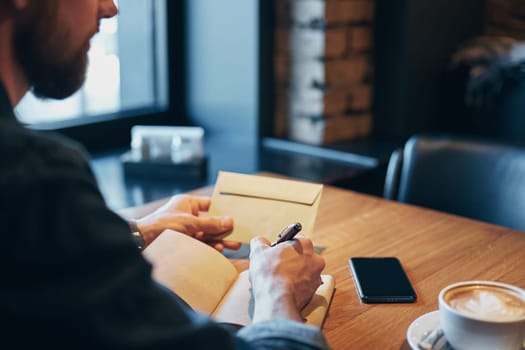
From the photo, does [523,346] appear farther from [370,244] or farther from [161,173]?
[161,173]

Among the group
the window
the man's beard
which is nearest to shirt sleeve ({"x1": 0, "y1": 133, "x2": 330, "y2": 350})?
the man's beard

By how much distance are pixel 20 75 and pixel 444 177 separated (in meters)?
1.06

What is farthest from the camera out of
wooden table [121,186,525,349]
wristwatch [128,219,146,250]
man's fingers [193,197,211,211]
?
man's fingers [193,197,211,211]

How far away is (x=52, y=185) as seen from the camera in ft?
2.06

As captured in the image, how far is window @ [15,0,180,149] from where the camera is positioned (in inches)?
89.0

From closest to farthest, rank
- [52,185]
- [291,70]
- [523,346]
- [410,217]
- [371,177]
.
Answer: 1. [52,185]
2. [523,346]
3. [410,217]
4. [371,177]
5. [291,70]

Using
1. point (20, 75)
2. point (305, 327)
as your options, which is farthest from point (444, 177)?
point (20, 75)

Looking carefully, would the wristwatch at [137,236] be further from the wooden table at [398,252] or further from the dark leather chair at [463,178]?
the dark leather chair at [463,178]

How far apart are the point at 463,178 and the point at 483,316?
770 millimetres

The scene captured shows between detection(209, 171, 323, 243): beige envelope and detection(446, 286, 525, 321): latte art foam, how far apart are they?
0.32 metres

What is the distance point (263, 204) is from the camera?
4.10ft

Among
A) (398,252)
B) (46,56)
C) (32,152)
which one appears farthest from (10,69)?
(398,252)

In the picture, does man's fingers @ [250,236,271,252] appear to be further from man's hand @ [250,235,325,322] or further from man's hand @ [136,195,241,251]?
man's hand @ [136,195,241,251]

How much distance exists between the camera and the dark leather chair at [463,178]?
152cm
